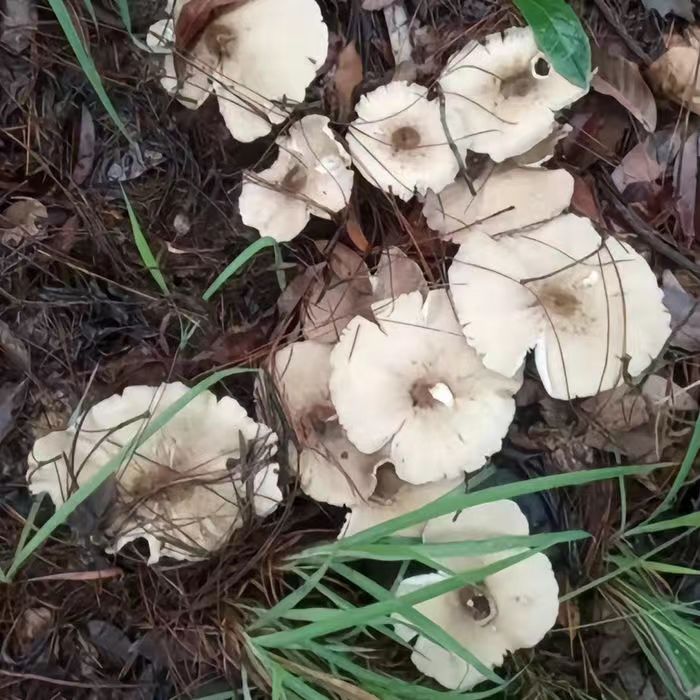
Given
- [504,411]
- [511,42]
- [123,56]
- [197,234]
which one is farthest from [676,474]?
[123,56]

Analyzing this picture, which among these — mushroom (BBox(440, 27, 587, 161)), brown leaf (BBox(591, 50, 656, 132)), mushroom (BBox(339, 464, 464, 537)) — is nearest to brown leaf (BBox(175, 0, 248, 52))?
mushroom (BBox(440, 27, 587, 161))

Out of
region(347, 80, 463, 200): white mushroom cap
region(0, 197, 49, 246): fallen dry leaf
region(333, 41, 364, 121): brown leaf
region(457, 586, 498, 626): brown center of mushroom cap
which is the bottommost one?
region(457, 586, 498, 626): brown center of mushroom cap

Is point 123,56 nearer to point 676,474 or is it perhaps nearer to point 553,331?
point 553,331

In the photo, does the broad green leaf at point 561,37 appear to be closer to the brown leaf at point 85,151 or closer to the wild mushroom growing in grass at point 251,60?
the wild mushroom growing in grass at point 251,60

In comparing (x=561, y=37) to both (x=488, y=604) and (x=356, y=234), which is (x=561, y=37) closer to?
(x=356, y=234)

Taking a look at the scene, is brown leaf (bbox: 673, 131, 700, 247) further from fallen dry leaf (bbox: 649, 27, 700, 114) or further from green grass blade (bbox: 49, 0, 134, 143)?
green grass blade (bbox: 49, 0, 134, 143)

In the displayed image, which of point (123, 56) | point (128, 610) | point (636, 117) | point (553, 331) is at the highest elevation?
point (123, 56)
